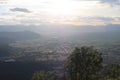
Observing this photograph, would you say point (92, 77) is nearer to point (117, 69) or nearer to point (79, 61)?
point (79, 61)

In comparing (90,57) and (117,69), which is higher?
(90,57)

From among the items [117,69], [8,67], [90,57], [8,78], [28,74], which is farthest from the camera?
[8,67]

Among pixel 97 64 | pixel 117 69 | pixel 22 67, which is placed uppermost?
pixel 97 64

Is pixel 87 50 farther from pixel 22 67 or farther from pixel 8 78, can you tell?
pixel 22 67

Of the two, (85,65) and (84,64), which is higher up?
(84,64)

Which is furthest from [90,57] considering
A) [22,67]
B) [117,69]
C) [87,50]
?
[22,67]

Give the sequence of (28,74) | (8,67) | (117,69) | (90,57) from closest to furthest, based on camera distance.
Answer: (90,57) < (117,69) < (28,74) < (8,67)

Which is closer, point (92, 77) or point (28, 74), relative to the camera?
point (92, 77)
